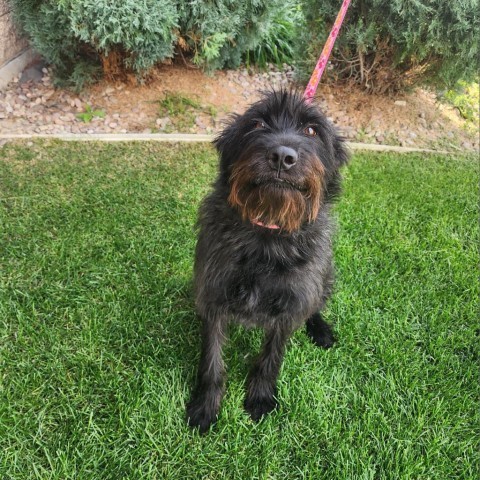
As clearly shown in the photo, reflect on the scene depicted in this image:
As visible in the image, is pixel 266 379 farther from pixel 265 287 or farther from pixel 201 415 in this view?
pixel 265 287

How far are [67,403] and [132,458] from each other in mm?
514

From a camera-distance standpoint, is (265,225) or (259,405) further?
(259,405)

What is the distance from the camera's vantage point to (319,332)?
2957mm

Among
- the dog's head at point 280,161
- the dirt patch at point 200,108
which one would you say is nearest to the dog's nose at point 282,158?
the dog's head at point 280,161

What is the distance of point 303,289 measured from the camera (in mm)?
2227

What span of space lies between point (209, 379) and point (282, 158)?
4.49ft

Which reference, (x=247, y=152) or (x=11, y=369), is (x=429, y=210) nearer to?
(x=247, y=152)

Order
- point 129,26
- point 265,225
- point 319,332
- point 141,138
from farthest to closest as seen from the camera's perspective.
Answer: point 141,138 → point 129,26 → point 319,332 → point 265,225

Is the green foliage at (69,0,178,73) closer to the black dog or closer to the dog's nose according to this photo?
the black dog

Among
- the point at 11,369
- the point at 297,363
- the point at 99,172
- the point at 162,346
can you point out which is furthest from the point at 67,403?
the point at 99,172

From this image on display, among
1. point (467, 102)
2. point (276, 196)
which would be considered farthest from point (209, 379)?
point (467, 102)

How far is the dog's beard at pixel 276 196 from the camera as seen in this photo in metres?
1.88

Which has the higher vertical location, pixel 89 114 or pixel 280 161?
pixel 280 161

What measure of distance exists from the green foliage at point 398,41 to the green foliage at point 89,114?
112 inches
